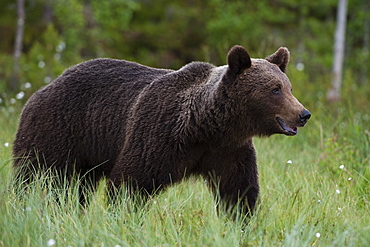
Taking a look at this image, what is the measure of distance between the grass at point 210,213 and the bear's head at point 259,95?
613mm

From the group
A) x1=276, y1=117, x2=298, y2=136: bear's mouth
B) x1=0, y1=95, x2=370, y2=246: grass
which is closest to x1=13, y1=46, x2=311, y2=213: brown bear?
x1=276, y1=117, x2=298, y2=136: bear's mouth

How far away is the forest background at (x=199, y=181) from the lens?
3592 millimetres

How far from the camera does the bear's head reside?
14.7 ft

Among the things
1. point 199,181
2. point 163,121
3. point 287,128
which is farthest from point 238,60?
point 199,181

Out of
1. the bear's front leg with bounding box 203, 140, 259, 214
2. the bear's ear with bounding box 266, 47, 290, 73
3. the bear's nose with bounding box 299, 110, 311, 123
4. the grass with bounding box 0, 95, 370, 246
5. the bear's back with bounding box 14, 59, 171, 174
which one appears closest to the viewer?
the grass with bounding box 0, 95, 370, 246

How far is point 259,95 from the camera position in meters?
4.52

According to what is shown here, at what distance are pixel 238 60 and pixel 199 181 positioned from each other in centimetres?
149

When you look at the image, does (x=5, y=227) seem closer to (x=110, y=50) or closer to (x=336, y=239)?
(x=336, y=239)

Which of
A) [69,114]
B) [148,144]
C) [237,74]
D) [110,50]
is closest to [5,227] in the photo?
[148,144]

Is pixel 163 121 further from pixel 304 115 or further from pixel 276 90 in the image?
pixel 304 115

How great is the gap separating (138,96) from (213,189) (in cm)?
110

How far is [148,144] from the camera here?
4.61 metres

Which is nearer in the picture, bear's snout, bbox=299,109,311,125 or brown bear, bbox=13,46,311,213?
bear's snout, bbox=299,109,311,125

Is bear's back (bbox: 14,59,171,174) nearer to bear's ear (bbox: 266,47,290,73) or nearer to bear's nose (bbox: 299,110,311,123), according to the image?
bear's ear (bbox: 266,47,290,73)
